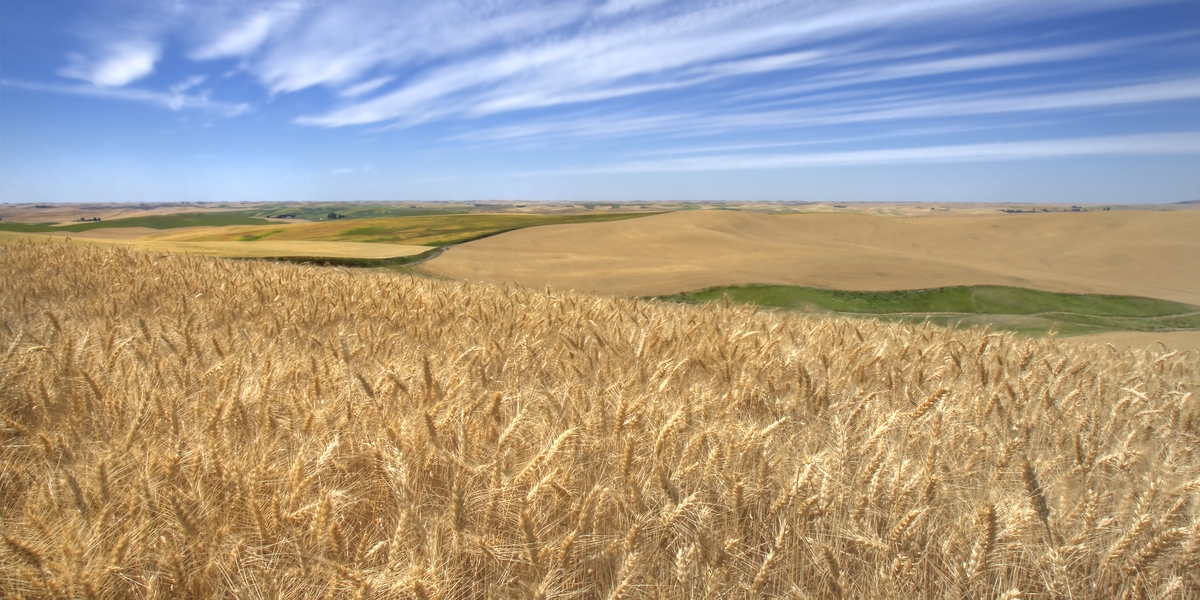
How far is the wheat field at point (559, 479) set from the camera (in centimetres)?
140

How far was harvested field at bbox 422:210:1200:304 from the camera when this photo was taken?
23.9 m

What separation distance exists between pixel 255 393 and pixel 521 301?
3.61 metres

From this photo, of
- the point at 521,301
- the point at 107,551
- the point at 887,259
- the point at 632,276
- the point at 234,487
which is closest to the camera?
the point at 107,551

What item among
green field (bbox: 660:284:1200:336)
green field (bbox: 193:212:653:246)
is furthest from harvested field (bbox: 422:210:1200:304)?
green field (bbox: 193:212:653:246)

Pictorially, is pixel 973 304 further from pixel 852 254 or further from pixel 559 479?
pixel 559 479

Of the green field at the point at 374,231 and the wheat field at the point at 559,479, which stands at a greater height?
the green field at the point at 374,231

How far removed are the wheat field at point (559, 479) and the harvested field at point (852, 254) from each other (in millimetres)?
8925

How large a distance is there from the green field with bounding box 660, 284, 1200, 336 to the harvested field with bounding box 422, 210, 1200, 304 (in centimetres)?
99

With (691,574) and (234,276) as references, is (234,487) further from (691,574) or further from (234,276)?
(234,276)

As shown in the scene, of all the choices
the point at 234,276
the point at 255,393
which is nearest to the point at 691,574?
the point at 255,393

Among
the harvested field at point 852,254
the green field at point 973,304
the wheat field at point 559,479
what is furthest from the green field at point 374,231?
the wheat field at point 559,479

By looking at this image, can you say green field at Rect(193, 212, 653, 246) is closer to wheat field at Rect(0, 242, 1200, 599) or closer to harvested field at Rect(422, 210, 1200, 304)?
harvested field at Rect(422, 210, 1200, 304)

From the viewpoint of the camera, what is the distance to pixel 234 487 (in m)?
1.63

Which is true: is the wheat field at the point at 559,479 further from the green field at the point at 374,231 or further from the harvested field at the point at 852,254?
the green field at the point at 374,231
